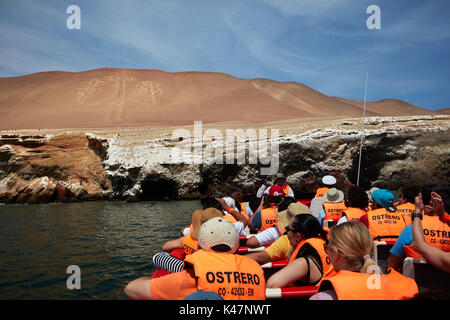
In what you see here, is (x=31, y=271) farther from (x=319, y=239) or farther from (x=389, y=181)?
(x=389, y=181)

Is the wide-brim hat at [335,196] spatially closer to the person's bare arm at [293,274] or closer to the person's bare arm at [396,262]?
the person's bare arm at [396,262]

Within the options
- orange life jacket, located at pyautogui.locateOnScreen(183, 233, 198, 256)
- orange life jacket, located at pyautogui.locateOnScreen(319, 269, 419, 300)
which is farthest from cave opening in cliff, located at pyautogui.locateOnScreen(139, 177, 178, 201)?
orange life jacket, located at pyautogui.locateOnScreen(319, 269, 419, 300)

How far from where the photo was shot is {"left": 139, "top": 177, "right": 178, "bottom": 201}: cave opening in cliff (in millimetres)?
21641

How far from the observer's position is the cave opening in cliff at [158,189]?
21.6 m

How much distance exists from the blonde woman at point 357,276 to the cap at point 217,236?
70cm

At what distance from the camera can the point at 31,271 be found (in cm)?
682

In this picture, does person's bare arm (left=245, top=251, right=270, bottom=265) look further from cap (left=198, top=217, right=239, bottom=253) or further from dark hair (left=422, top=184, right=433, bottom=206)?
dark hair (left=422, top=184, right=433, bottom=206)

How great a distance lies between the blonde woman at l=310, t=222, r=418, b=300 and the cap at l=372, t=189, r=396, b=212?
2521 mm

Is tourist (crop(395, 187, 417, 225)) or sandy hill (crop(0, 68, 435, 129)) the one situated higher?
sandy hill (crop(0, 68, 435, 129))

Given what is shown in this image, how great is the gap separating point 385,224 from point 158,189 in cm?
1934

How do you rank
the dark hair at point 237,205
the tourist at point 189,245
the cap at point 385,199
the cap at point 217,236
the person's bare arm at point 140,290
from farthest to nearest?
the dark hair at point 237,205 < the cap at point 385,199 < the tourist at point 189,245 < the person's bare arm at point 140,290 < the cap at point 217,236

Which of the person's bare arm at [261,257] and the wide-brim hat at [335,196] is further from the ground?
the wide-brim hat at [335,196]

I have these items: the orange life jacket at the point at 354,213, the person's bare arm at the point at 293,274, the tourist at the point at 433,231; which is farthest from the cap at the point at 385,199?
the person's bare arm at the point at 293,274

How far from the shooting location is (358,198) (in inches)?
201
